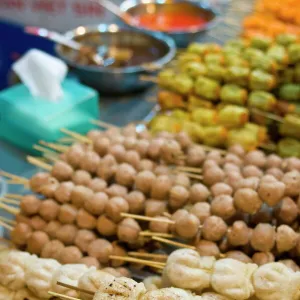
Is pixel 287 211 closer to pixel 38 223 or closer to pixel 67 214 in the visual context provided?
pixel 67 214

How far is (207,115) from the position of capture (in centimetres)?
321

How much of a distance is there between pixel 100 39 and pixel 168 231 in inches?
101

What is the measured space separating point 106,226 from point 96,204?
0.41 ft

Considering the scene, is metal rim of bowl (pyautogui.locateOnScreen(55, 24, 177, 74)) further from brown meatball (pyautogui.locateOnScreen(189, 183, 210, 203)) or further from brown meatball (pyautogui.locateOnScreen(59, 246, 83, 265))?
brown meatball (pyautogui.locateOnScreen(59, 246, 83, 265))

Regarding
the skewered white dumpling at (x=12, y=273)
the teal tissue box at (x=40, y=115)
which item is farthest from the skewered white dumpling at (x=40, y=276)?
the teal tissue box at (x=40, y=115)

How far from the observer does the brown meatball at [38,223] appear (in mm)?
2398

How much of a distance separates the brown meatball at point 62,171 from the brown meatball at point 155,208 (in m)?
0.50

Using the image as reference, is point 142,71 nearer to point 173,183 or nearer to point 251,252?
point 173,183

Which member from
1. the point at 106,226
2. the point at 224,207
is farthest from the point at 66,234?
the point at 224,207

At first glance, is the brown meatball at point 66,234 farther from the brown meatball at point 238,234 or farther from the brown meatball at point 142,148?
the brown meatball at point 238,234

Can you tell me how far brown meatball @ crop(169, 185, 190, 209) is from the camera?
238 cm

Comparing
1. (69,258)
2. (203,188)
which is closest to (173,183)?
(203,188)

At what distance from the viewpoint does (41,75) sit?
3.26m

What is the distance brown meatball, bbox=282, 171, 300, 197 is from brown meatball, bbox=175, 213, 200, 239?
1.61 feet
